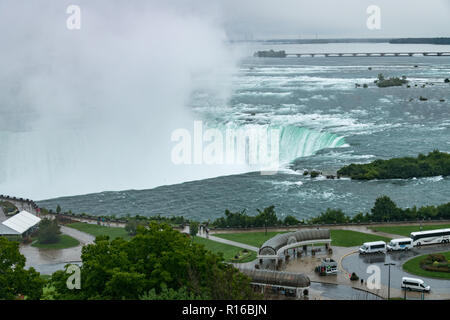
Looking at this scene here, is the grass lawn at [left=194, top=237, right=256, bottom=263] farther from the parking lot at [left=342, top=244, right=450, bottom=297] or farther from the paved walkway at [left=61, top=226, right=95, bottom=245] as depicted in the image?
the paved walkway at [left=61, top=226, right=95, bottom=245]

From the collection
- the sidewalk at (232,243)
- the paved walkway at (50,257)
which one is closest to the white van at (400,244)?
the sidewalk at (232,243)

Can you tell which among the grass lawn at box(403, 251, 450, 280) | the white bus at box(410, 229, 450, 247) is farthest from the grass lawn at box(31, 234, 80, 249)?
the white bus at box(410, 229, 450, 247)

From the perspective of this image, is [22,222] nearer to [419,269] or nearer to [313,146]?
[419,269]

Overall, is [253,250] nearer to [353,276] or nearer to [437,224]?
[353,276]

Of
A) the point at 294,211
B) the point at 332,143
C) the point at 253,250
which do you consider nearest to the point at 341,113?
the point at 332,143

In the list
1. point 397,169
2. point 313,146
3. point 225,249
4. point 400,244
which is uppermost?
point 313,146

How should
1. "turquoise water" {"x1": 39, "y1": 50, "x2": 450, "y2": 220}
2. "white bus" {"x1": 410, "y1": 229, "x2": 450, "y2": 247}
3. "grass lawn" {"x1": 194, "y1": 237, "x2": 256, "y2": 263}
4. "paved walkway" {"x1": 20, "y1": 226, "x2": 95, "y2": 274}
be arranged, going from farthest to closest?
"turquoise water" {"x1": 39, "y1": 50, "x2": 450, "y2": 220} → "white bus" {"x1": 410, "y1": 229, "x2": 450, "y2": 247} → "grass lawn" {"x1": 194, "y1": 237, "x2": 256, "y2": 263} → "paved walkway" {"x1": 20, "y1": 226, "x2": 95, "y2": 274}

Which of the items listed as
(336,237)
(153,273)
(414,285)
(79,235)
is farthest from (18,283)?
(336,237)
